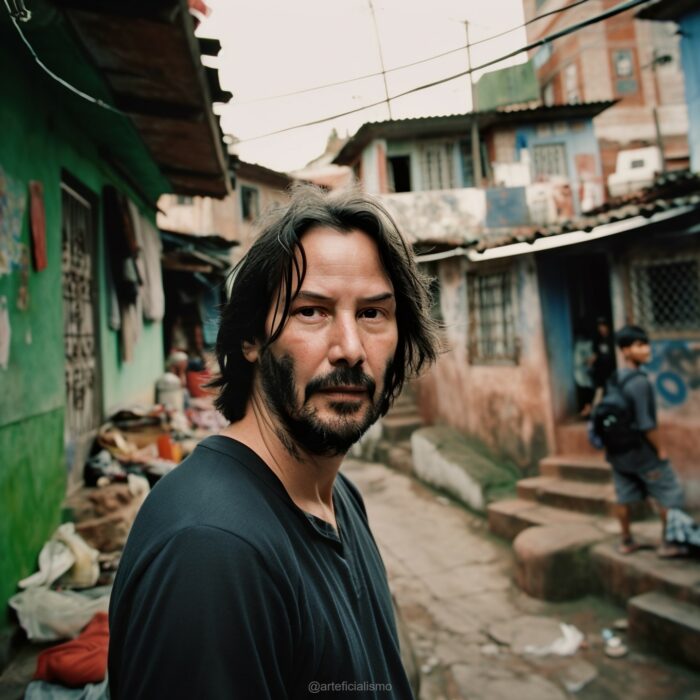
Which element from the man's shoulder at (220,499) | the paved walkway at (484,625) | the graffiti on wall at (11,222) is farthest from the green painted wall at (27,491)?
the paved walkway at (484,625)

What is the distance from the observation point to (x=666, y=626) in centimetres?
463

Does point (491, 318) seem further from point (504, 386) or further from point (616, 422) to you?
point (616, 422)

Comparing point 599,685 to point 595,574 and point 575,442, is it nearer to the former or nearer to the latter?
point 595,574

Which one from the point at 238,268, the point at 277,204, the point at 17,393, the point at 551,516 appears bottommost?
the point at 551,516

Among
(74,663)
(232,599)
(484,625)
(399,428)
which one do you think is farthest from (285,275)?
(399,428)

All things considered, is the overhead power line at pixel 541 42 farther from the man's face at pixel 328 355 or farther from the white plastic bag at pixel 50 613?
the white plastic bag at pixel 50 613

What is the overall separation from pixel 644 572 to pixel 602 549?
2.07ft

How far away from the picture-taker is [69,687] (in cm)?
249

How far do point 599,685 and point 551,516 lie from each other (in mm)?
2968

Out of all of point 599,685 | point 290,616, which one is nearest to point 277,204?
point 290,616

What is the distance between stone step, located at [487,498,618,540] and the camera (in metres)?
7.04

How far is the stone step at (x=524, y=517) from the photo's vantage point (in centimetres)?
704

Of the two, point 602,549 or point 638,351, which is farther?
point 602,549

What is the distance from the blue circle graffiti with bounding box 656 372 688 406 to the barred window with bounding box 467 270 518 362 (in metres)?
2.67
